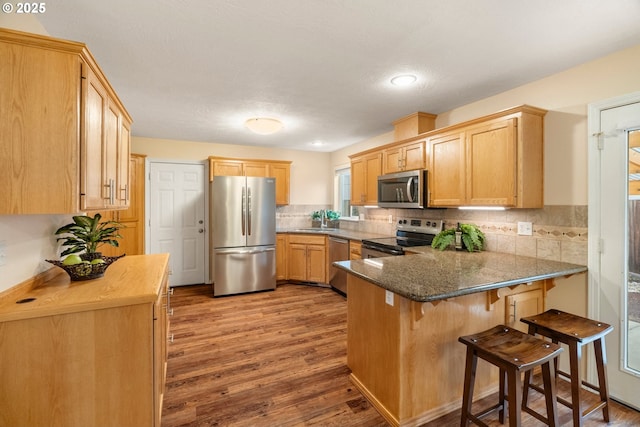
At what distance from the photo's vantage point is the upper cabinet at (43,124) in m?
1.25

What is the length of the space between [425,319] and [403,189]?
5.99 feet

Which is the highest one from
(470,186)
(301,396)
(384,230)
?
(470,186)

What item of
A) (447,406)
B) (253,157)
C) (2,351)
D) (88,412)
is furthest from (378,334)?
(253,157)

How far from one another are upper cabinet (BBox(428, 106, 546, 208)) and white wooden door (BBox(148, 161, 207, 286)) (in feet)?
12.8

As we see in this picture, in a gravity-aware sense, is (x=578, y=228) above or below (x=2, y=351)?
above

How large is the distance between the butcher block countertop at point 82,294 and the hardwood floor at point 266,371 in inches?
36.2

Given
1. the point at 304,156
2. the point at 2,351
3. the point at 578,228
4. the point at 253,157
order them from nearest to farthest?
the point at 2,351 → the point at 578,228 → the point at 253,157 → the point at 304,156

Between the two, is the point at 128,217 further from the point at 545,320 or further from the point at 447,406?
the point at 545,320

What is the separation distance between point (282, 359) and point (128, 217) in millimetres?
3425

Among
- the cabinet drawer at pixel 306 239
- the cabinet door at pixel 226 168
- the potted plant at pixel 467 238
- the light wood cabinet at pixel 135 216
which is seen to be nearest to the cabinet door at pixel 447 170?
the potted plant at pixel 467 238

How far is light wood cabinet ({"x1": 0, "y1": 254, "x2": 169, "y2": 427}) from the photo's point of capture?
4.08 ft

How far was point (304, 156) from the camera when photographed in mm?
5562

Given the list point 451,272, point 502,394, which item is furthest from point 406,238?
point 502,394

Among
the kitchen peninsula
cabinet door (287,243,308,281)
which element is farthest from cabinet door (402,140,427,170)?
cabinet door (287,243,308,281)
